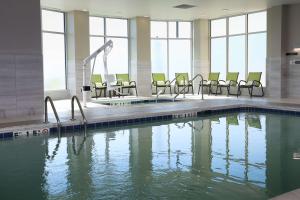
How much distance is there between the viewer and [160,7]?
1134 centimetres

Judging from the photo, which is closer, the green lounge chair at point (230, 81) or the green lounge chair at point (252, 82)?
the green lounge chair at point (252, 82)

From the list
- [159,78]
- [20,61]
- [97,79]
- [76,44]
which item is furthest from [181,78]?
[20,61]

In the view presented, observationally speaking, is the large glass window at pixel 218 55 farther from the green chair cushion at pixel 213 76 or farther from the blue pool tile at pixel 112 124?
the blue pool tile at pixel 112 124

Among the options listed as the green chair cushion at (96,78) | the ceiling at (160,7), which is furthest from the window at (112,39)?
the green chair cushion at (96,78)

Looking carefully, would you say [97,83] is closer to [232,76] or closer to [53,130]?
[232,76]

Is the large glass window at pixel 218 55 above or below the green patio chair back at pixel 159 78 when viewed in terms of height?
above

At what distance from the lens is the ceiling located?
411 inches

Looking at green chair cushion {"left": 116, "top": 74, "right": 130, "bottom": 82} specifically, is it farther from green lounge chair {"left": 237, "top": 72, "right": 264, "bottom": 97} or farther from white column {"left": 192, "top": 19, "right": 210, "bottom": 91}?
green lounge chair {"left": 237, "top": 72, "right": 264, "bottom": 97}

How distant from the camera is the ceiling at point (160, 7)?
10.4 meters

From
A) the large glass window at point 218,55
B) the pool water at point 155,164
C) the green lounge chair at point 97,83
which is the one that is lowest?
the pool water at point 155,164

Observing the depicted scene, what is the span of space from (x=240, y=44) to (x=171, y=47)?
8.85 ft

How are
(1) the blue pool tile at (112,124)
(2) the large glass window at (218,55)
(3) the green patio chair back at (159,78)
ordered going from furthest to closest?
(2) the large glass window at (218,55), (3) the green patio chair back at (159,78), (1) the blue pool tile at (112,124)

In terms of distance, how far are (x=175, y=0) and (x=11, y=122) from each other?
5.63 m

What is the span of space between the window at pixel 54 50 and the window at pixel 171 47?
3689 millimetres
